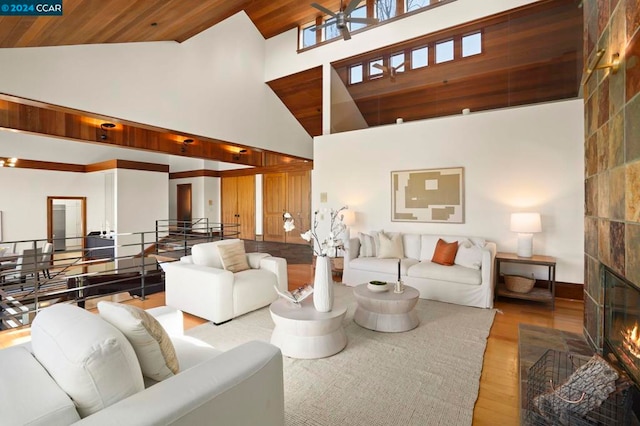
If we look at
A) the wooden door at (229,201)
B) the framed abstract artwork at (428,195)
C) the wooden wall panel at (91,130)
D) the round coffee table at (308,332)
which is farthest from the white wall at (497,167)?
the wooden door at (229,201)

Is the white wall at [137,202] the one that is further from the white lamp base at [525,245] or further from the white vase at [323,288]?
the white lamp base at [525,245]

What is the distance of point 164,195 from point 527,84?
9455mm

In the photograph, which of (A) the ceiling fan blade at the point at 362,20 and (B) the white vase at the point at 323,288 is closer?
(B) the white vase at the point at 323,288

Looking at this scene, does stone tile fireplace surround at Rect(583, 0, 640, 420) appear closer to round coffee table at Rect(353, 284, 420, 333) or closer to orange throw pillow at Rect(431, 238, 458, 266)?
round coffee table at Rect(353, 284, 420, 333)

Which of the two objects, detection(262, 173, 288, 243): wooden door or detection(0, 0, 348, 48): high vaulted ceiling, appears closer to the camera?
detection(0, 0, 348, 48): high vaulted ceiling

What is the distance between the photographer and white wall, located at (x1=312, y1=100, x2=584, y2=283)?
4156 mm

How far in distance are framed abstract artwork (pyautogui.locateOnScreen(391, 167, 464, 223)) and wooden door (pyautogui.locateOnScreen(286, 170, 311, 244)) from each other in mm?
4351

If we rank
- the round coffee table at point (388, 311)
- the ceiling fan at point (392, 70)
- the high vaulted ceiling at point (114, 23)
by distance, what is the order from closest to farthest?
the round coffee table at point (388, 311)
the high vaulted ceiling at point (114, 23)
the ceiling fan at point (392, 70)

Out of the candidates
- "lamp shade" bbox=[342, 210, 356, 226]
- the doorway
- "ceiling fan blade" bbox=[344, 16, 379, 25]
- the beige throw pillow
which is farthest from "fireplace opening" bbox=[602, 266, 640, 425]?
the doorway

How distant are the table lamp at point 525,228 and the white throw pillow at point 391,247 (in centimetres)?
151

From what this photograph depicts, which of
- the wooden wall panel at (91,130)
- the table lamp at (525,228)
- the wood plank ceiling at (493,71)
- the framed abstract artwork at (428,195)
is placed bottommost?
the table lamp at (525,228)

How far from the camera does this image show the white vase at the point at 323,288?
2.63m

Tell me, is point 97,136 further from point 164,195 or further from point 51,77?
point 164,195

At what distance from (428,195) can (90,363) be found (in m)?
4.87
